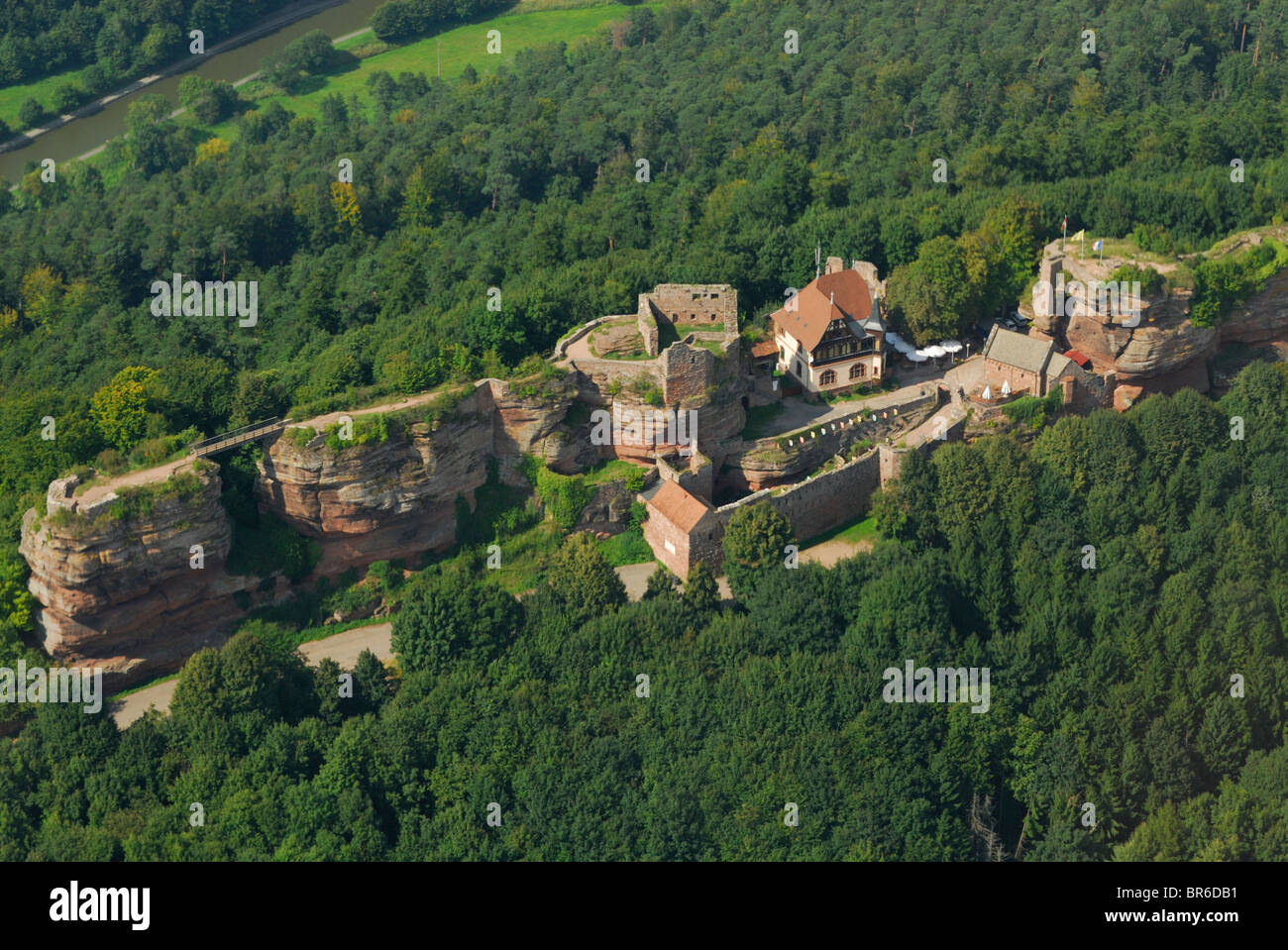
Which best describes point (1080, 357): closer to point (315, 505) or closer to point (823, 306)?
point (823, 306)

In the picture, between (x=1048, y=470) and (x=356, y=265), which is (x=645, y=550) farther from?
(x=356, y=265)

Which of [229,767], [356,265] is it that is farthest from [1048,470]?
[356,265]

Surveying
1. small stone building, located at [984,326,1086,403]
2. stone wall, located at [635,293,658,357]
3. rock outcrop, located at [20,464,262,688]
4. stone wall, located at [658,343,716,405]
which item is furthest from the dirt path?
small stone building, located at [984,326,1086,403]

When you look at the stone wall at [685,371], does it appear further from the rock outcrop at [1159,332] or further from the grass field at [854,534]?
the rock outcrop at [1159,332]

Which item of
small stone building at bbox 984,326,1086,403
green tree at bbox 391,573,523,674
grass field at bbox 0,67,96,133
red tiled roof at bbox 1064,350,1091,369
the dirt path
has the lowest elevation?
the dirt path

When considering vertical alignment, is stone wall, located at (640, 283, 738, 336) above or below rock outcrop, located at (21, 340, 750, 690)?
above

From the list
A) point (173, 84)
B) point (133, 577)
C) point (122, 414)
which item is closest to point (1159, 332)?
point (122, 414)

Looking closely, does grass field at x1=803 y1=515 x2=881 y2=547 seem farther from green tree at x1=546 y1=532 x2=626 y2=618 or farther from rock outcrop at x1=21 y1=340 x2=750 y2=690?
green tree at x1=546 y1=532 x2=626 y2=618
